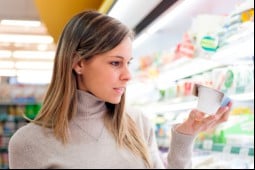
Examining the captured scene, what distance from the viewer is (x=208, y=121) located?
1141mm

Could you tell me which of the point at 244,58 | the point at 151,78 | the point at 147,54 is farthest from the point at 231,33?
the point at 147,54

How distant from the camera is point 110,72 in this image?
111 centimetres

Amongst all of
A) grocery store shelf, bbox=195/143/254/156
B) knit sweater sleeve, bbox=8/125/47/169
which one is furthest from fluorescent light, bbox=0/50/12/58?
grocery store shelf, bbox=195/143/254/156

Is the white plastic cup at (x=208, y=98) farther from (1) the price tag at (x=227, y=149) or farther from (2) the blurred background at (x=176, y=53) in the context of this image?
(1) the price tag at (x=227, y=149)

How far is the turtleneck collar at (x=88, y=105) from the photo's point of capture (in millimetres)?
1275

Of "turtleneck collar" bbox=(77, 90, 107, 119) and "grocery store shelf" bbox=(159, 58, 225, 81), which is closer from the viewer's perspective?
"turtleneck collar" bbox=(77, 90, 107, 119)

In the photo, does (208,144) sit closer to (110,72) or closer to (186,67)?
(186,67)

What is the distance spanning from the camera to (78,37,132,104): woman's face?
110 cm

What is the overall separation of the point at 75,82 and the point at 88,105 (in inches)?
3.7

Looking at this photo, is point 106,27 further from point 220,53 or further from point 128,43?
point 220,53

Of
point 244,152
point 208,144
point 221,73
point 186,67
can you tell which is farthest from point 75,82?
point 186,67

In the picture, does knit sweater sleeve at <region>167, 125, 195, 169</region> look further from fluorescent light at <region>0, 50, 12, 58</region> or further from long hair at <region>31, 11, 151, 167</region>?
fluorescent light at <region>0, 50, 12, 58</region>

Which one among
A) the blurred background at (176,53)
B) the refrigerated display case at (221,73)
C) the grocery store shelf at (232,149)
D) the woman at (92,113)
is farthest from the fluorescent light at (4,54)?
the grocery store shelf at (232,149)

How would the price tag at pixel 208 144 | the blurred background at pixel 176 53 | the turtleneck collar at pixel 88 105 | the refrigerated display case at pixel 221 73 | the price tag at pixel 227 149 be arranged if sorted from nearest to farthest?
the turtleneck collar at pixel 88 105
the blurred background at pixel 176 53
the refrigerated display case at pixel 221 73
the price tag at pixel 227 149
the price tag at pixel 208 144
